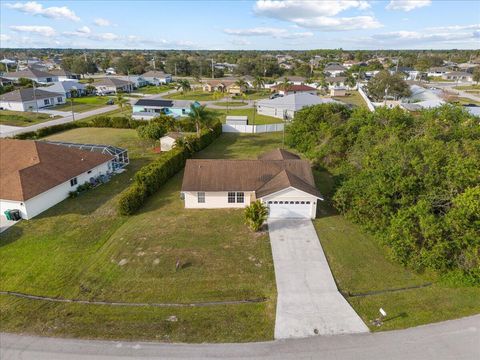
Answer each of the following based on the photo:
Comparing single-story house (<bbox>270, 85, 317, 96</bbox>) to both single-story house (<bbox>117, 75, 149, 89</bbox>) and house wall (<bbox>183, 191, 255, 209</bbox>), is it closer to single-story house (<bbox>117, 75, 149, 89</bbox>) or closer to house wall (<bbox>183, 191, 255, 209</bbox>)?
single-story house (<bbox>117, 75, 149, 89</bbox>)

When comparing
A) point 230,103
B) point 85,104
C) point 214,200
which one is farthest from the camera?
point 230,103

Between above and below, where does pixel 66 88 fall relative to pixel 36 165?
above

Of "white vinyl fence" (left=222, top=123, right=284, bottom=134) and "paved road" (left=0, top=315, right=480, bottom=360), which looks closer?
"paved road" (left=0, top=315, right=480, bottom=360)

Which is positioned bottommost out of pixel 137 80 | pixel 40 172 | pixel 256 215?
pixel 256 215

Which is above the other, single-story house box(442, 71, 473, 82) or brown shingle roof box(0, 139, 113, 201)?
A: single-story house box(442, 71, 473, 82)

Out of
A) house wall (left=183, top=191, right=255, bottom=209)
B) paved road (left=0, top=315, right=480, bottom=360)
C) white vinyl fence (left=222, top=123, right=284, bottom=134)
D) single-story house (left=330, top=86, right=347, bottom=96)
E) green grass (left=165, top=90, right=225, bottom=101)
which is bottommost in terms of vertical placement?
paved road (left=0, top=315, right=480, bottom=360)

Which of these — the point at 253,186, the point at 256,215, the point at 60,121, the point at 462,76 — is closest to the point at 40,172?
the point at 253,186

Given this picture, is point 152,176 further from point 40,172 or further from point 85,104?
point 85,104

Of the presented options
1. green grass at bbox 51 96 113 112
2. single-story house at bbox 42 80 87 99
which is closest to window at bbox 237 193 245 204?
green grass at bbox 51 96 113 112

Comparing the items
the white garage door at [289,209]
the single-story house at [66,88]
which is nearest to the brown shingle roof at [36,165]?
the white garage door at [289,209]
